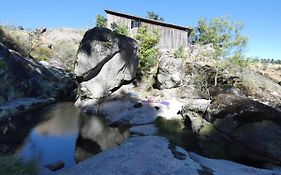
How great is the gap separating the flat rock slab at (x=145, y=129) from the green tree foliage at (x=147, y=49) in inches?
523

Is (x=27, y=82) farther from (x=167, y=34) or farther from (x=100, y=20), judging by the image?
(x=100, y=20)

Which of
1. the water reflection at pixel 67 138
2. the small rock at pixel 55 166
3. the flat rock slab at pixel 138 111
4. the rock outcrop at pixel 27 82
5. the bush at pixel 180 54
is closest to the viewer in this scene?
the small rock at pixel 55 166

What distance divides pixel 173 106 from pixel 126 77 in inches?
295

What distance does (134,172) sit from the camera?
8023 mm

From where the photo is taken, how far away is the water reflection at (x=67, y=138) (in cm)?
1373

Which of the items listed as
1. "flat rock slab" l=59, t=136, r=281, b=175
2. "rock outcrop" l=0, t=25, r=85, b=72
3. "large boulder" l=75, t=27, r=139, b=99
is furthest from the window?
"flat rock slab" l=59, t=136, r=281, b=175

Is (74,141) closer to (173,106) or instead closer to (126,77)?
(173,106)

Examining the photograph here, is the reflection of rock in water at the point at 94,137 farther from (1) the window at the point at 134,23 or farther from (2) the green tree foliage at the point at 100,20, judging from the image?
(2) the green tree foliage at the point at 100,20

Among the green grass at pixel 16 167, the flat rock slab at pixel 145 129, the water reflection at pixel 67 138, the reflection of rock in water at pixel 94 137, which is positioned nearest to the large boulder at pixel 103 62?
the water reflection at pixel 67 138

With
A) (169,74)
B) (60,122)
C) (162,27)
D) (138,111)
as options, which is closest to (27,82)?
(60,122)

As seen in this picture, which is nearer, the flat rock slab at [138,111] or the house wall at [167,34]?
the flat rock slab at [138,111]

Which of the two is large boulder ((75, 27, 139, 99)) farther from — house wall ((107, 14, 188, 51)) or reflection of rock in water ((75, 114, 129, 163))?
house wall ((107, 14, 188, 51))

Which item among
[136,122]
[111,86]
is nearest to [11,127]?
[136,122]

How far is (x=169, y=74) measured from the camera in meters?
29.0
